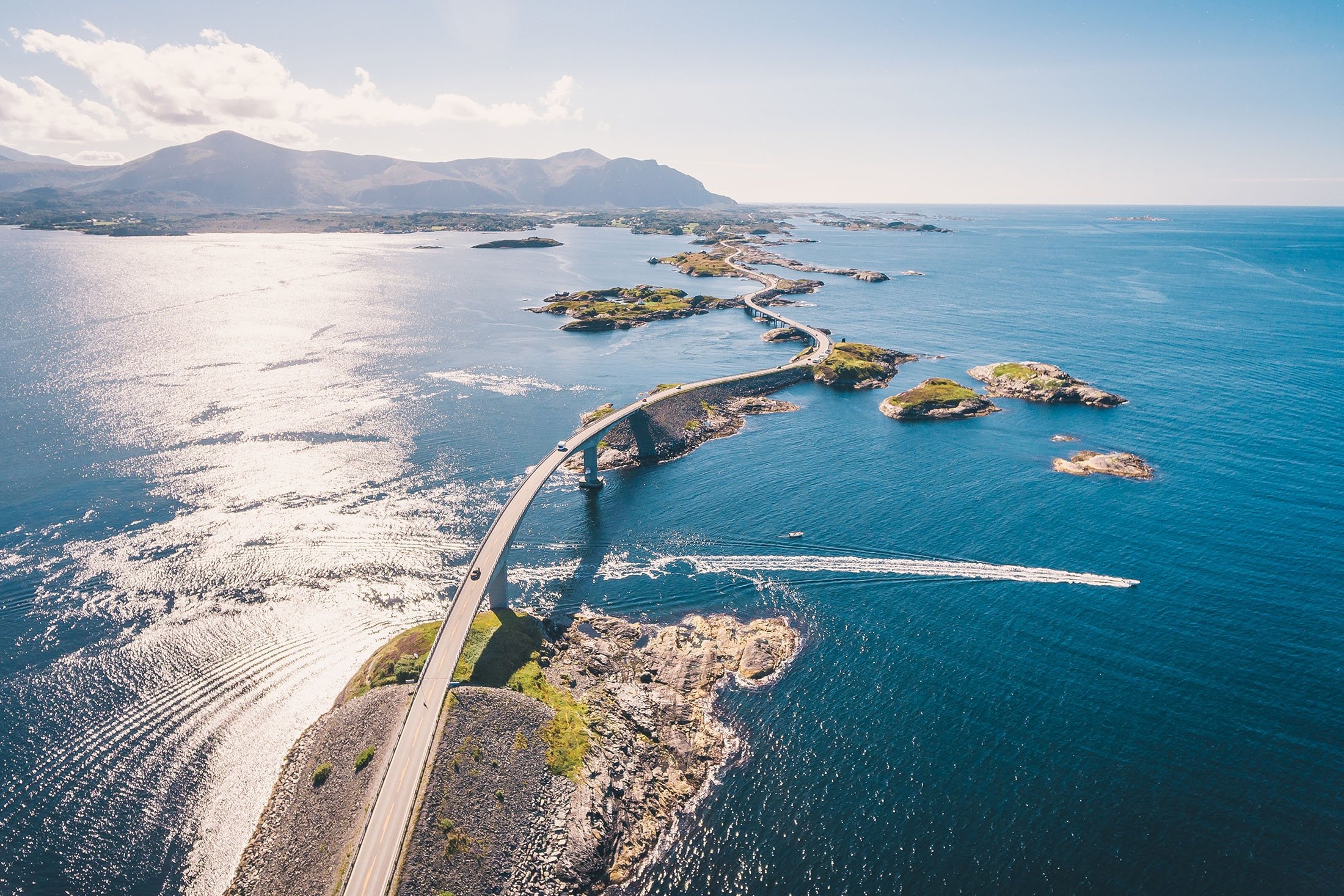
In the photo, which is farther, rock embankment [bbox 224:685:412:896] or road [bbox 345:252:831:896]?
rock embankment [bbox 224:685:412:896]

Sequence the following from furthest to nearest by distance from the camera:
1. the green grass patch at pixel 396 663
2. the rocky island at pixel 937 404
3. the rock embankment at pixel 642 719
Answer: the rocky island at pixel 937 404, the green grass patch at pixel 396 663, the rock embankment at pixel 642 719

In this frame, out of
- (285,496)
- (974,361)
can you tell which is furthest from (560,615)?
(974,361)

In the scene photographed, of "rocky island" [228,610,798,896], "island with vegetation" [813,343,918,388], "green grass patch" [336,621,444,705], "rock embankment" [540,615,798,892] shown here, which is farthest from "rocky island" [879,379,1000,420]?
"green grass patch" [336,621,444,705]

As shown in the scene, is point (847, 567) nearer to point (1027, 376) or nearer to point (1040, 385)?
point (1040, 385)

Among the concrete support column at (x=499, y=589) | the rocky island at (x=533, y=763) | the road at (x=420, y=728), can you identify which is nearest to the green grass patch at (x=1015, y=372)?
the rocky island at (x=533, y=763)

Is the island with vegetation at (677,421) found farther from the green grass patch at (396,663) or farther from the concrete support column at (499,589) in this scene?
the green grass patch at (396,663)

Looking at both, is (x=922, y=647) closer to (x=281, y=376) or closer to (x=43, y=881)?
(x=43, y=881)

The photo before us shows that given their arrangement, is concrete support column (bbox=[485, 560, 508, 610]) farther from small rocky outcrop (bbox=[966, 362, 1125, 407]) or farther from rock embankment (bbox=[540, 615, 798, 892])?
small rocky outcrop (bbox=[966, 362, 1125, 407])

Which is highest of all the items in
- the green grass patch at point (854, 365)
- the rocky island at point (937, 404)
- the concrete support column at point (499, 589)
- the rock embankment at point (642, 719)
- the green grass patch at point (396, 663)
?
the green grass patch at point (854, 365)
